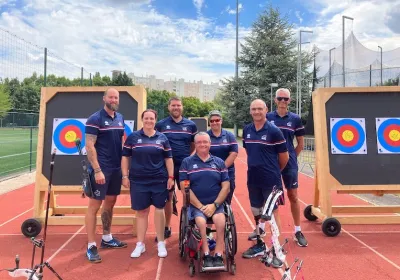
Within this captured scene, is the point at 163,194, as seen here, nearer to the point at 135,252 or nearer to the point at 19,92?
the point at 135,252

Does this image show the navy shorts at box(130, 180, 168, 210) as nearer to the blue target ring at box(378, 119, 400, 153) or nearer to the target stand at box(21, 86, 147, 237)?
the target stand at box(21, 86, 147, 237)

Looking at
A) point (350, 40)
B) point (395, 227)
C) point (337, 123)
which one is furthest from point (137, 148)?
point (350, 40)

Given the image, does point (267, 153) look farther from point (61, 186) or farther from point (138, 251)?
point (61, 186)

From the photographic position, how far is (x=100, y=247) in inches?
170

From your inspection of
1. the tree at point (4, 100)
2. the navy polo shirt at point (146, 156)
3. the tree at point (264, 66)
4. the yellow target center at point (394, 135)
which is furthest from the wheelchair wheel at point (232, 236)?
the tree at point (4, 100)

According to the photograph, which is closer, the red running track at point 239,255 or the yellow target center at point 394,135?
the red running track at point 239,255

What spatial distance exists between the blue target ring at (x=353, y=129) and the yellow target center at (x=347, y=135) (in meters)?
0.07

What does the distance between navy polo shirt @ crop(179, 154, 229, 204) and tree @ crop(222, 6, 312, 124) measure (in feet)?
93.9

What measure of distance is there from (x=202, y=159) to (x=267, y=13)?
34627 millimetres

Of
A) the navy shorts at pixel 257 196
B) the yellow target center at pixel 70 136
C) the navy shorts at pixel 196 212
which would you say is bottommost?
the navy shorts at pixel 196 212

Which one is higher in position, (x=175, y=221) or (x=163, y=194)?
(x=163, y=194)

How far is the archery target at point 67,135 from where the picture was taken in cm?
498

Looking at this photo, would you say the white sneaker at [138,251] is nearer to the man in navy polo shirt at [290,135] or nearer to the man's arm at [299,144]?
the man in navy polo shirt at [290,135]

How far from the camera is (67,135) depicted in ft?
16.5
